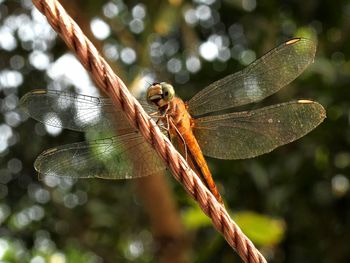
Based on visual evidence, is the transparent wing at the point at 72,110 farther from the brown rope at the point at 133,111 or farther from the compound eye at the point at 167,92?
the brown rope at the point at 133,111

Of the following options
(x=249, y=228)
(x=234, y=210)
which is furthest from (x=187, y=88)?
(x=249, y=228)

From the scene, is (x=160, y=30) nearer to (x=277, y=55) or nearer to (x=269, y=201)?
(x=269, y=201)

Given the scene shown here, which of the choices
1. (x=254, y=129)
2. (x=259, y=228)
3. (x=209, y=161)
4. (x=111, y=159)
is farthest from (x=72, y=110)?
(x=209, y=161)

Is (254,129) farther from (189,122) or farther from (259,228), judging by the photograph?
(259,228)

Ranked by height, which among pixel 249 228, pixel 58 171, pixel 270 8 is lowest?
pixel 249 228

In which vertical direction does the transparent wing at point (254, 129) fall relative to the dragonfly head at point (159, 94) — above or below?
below

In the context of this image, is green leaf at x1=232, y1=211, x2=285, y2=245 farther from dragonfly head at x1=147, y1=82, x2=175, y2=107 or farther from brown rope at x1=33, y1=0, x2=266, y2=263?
brown rope at x1=33, y1=0, x2=266, y2=263

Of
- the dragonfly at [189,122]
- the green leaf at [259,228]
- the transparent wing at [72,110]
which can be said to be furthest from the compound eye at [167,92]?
the green leaf at [259,228]
